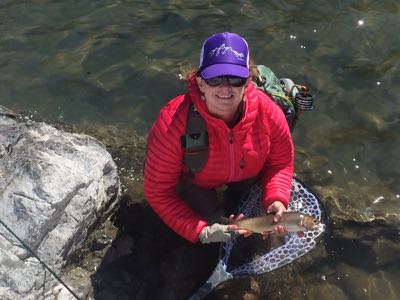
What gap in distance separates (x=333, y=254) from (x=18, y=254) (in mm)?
3659

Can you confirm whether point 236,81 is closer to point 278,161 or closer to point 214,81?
point 214,81

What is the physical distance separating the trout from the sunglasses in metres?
1.30

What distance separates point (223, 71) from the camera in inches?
179

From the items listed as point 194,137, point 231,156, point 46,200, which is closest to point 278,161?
point 231,156

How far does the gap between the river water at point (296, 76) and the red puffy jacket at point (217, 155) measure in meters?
1.33

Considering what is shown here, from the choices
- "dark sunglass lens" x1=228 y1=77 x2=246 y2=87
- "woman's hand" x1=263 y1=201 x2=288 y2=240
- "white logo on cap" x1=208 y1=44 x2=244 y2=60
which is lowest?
"woman's hand" x1=263 y1=201 x2=288 y2=240

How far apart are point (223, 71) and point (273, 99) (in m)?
1.79

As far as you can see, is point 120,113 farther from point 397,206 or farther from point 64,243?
point 397,206

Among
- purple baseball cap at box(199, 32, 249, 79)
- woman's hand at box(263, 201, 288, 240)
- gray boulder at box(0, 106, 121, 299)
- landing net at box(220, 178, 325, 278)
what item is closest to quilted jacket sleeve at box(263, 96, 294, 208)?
woman's hand at box(263, 201, 288, 240)

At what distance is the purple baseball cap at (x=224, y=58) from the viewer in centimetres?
457

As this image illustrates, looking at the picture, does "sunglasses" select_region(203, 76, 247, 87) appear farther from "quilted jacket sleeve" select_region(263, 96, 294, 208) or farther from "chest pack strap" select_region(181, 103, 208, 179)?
"quilted jacket sleeve" select_region(263, 96, 294, 208)

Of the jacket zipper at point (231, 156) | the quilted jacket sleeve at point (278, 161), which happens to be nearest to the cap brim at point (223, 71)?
the jacket zipper at point (231, 156)

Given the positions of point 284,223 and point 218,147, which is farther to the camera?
point 218,147

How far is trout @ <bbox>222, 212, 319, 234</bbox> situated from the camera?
16.0ft
